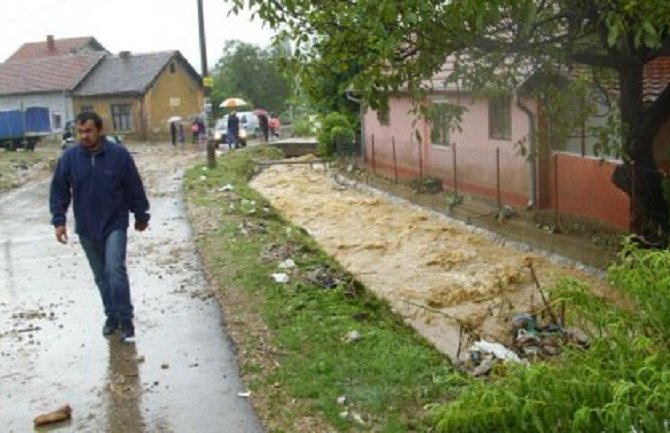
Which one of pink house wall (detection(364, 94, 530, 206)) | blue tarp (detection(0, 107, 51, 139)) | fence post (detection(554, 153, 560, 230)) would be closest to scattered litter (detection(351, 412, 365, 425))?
pink house wall (detection(364, 94, 530, 206))

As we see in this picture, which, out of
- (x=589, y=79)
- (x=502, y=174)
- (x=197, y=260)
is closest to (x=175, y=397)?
(x=197, y=260)

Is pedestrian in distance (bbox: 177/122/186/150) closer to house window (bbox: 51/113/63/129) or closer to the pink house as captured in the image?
house window (bbox: 51/113/63/129)

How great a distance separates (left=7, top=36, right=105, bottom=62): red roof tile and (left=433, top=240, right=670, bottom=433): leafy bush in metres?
62.3

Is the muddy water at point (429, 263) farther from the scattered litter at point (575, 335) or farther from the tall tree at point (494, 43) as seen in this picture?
the tall tree at point (494, 43)

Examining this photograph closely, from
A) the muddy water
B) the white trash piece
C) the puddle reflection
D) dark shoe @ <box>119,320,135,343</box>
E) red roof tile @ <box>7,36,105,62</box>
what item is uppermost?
red roof tile @ <box>7,36,105,62</box>

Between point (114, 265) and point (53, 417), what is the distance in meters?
1.68

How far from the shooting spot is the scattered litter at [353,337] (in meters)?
6.23

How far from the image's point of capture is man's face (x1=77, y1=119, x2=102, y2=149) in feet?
20.3

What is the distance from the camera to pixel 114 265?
6.34 meters

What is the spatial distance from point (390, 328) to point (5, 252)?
6555mm

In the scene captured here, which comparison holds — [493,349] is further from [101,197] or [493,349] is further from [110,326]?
[101,197]

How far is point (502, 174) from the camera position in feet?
52.9

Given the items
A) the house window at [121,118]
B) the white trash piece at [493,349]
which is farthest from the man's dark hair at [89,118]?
the house window at [121,118]

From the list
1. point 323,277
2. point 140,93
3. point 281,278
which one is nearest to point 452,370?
point 281,278
